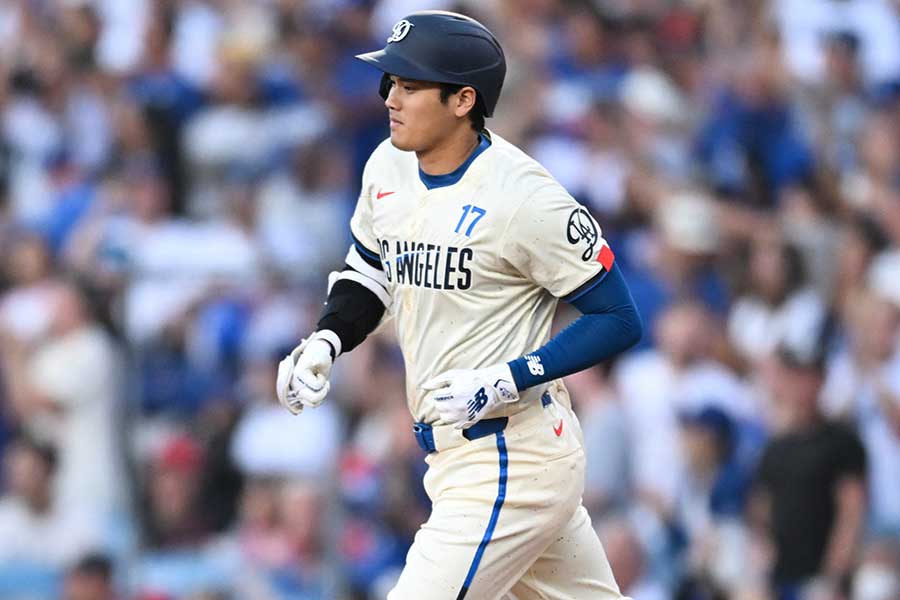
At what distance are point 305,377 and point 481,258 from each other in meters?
0.62

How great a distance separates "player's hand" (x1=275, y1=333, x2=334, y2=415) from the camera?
15.9ft

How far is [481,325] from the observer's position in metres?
4.86

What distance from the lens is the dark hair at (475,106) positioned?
15.9ft

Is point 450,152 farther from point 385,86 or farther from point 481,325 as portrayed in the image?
point 481,325

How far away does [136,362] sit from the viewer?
9.23 m

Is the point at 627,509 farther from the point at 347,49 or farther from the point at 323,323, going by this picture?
the point at 347,49

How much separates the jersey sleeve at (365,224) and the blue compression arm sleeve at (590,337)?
71 cm

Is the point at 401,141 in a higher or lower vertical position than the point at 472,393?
higher

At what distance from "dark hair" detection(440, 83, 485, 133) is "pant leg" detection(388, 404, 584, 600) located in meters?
0.88

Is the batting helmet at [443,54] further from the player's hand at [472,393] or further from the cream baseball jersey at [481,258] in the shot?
the player's hand at [472,393]

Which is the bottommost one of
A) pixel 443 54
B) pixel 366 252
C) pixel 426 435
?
pixel 426 435


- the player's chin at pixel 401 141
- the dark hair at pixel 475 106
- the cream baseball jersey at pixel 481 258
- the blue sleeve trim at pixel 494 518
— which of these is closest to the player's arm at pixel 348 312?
the cream baseball jersey at pixel 481 258

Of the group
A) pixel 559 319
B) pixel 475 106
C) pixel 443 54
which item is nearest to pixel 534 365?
pixel 475 106

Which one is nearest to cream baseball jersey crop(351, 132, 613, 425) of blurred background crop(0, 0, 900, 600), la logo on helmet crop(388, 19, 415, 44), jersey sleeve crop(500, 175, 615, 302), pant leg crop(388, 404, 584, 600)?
jersey sleeve crop(500, 175, 615, 302)
